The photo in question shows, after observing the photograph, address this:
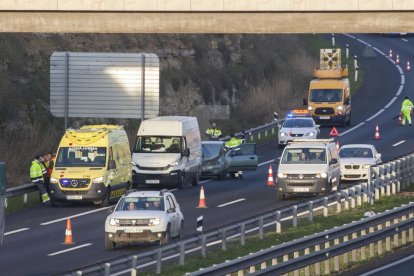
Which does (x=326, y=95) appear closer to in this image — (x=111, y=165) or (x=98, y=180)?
(x=111, y=165)

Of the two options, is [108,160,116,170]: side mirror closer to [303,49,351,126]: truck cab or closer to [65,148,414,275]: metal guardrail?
[65,148,414,275]: metal guardrail

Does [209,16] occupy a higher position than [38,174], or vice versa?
[209,16]

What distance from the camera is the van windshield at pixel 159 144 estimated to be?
151ft

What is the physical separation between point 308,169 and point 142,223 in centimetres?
1113

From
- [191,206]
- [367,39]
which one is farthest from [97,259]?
[367,39]

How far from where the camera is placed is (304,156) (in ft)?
139

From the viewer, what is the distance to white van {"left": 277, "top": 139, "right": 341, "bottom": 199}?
1629 inches

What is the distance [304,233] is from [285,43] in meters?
62.7

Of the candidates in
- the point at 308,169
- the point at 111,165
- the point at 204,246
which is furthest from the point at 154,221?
the point at 308,169

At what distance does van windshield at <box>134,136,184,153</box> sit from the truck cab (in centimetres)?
2284

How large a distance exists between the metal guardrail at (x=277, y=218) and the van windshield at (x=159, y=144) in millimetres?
7407

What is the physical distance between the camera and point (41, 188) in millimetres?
42250

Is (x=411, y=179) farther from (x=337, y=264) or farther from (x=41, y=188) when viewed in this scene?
(x=337, y=264)

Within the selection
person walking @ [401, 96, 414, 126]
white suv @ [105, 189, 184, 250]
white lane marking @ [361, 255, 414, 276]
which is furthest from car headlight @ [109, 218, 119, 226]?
person walking @ [401, 96, 414, 126]
